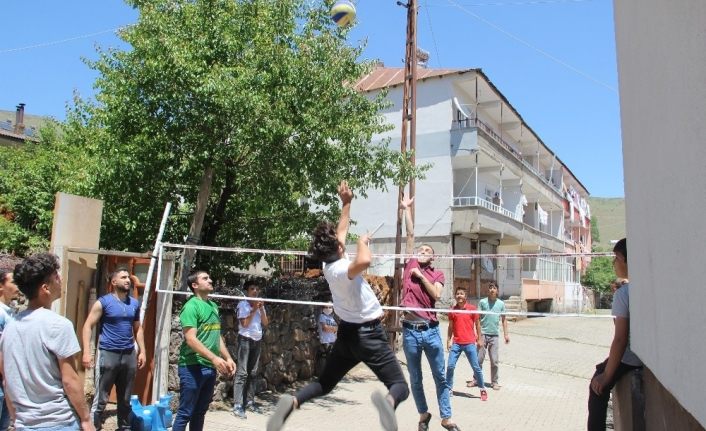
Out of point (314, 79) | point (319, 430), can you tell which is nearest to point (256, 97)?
point (314, 79)

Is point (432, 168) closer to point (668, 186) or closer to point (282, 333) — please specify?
point (282, 333)

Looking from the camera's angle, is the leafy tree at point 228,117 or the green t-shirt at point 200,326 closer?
the green t-shirt at point 200,326

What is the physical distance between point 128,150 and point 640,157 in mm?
8131

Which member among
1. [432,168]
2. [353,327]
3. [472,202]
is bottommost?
[353,327]

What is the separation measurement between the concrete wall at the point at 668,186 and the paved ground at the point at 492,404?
485 centimetres

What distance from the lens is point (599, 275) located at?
58906 mm

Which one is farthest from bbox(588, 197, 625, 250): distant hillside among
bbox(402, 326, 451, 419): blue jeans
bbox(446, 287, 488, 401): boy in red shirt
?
bbox(402, 326, 451, 419): blue jeans

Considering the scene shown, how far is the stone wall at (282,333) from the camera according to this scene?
9.32 m

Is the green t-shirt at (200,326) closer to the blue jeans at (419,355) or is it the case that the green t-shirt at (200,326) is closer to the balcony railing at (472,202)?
the blue jeans at (419,355)

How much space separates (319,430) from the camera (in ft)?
26.3

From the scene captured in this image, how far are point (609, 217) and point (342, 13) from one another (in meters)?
165

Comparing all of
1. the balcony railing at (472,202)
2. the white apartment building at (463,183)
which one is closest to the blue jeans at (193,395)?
the white apartment building at (463,183)

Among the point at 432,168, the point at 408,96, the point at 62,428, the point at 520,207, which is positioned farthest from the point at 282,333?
the point at 520,207

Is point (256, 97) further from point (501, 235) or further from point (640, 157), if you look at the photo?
point (501, 235)
